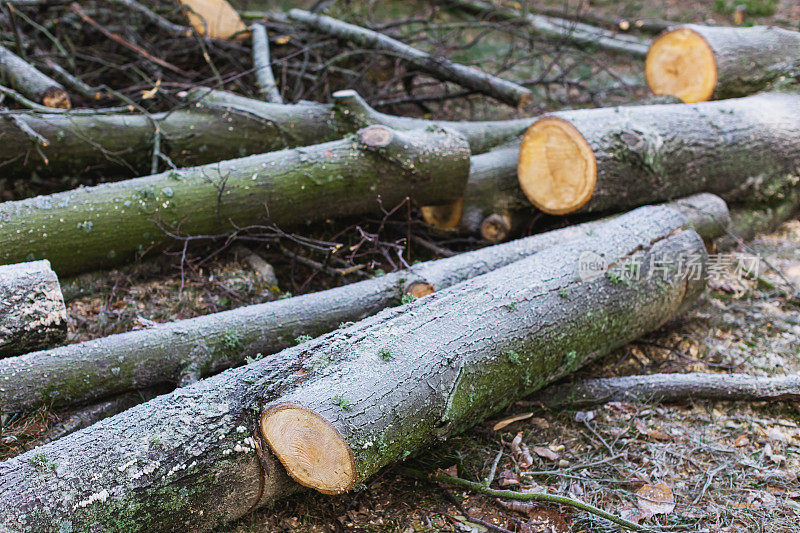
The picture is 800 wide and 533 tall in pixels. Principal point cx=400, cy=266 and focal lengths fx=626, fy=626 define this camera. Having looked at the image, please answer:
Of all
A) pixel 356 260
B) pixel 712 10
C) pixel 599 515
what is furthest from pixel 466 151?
pixel 712 10

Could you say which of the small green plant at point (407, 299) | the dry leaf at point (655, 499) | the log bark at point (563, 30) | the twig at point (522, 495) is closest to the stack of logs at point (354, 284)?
the small green plant at point (407, 299)

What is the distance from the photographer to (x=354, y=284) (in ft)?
10.8

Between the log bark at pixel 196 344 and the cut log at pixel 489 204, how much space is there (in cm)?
79

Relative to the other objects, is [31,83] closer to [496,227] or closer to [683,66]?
[496,227]

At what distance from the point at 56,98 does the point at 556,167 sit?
132 inches

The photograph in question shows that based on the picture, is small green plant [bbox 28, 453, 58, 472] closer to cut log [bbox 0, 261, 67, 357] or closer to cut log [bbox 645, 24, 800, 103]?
cut log [bbox 0, 261, 67, 357]

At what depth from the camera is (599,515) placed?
7.82 ft

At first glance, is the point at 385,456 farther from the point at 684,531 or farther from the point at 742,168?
the point at 742,168

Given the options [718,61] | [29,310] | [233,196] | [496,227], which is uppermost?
[718,61]

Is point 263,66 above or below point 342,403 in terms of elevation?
above

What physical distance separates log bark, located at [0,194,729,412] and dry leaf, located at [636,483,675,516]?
1312mm

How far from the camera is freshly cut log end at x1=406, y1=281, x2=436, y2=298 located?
3213 millimetres

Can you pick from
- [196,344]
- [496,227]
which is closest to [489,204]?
[496,227]

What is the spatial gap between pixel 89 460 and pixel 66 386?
2.31 ft
